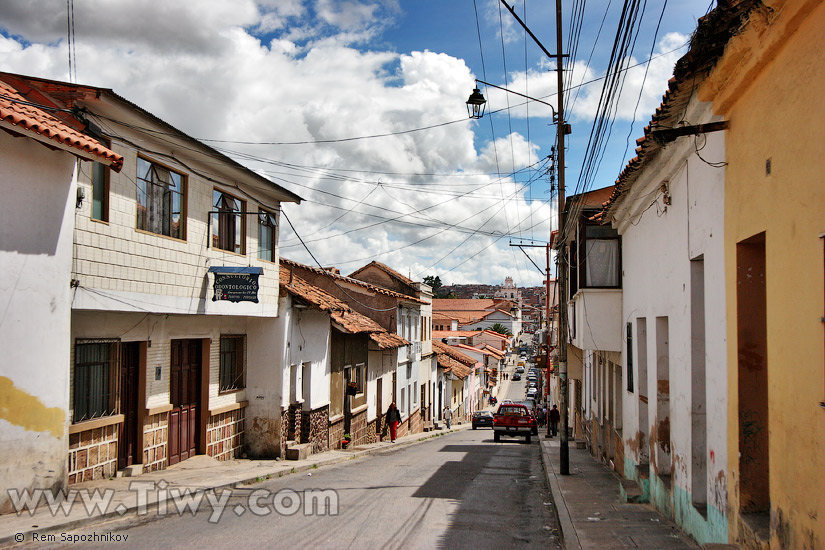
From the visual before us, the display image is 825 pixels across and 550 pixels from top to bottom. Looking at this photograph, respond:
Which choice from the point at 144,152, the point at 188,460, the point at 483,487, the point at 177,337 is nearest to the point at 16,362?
the point at 144,152

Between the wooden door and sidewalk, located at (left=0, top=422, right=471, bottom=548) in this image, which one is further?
the wooden door

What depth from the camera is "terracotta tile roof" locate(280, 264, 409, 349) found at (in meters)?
17.5

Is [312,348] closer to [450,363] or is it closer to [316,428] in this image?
[316,428]

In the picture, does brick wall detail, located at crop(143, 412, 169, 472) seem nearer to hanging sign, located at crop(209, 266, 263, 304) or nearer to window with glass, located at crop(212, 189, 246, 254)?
hanging sign, located at crop(209, 266, 263, 304)

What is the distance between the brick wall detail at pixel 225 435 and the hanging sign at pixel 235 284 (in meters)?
3.35

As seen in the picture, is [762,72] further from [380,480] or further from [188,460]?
[188,460]

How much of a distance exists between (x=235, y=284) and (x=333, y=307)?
4.96m

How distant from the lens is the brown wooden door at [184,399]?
47.2 ft

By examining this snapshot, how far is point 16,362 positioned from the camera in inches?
355

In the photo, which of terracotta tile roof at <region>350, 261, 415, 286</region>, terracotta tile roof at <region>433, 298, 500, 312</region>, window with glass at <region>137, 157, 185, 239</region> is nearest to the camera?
window with glass at <region>137, 157, 185, 239</region>

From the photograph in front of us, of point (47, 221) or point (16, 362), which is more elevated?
point (47, 221)

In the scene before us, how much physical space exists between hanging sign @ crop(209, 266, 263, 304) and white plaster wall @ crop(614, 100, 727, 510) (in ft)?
23.7

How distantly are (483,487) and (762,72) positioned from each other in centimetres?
1020

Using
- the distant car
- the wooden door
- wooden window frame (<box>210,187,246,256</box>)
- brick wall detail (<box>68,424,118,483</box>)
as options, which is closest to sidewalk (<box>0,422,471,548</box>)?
brick wall detail (<box>68,424,118,483</box>)
